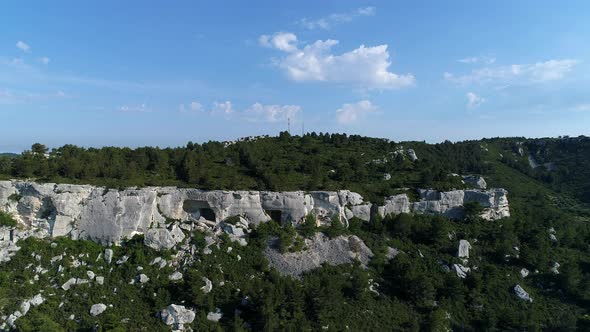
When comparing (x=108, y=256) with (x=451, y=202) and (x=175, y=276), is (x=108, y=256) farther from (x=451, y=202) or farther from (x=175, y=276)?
(x=451, y=202)

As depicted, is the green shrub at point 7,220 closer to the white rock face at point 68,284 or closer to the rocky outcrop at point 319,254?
the white rock face at point 68,284

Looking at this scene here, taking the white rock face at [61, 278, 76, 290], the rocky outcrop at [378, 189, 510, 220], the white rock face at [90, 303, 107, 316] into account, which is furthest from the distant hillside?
the white rock face at [90, 303, 107, 316]

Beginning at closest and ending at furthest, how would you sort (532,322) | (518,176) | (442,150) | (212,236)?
(532,322)
(212,236)
(518,176)
(442,150)

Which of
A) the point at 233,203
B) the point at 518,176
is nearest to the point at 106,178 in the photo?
the point at 233,203

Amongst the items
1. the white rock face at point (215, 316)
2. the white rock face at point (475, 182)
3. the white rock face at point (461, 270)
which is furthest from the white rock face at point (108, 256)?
the white rock face at point (475, 182)

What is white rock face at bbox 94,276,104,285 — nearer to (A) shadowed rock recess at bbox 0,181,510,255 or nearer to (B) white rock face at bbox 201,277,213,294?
(A) shadowed rock recess at bbox 0,181,510,255

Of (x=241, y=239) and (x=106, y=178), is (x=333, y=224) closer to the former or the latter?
(x=241, y=239)

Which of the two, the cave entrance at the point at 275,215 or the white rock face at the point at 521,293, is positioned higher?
the cave entrance at the point at 275,215
